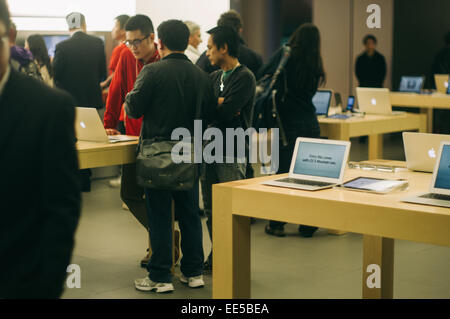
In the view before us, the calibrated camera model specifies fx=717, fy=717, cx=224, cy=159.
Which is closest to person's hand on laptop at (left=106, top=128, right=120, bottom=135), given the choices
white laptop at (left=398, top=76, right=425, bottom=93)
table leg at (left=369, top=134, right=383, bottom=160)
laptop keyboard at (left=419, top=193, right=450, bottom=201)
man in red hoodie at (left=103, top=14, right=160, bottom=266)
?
man in red hoodie at (left=103, top=14, right=160, bottom=266)

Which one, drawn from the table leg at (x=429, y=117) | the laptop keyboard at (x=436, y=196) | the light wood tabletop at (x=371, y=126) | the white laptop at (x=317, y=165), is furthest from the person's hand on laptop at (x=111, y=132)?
the table leg at (x=429, y=117)

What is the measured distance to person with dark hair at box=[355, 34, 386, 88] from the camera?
1061cm

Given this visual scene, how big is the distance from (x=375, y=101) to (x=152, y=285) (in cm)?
335

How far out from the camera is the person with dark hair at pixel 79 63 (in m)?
6.84

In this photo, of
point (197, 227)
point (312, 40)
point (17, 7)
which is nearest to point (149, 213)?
point (197, 227)

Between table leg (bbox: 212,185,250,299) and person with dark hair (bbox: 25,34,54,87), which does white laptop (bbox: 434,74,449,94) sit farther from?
table leg (bbox: 212,185,250,299)

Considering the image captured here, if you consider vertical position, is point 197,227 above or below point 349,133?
below

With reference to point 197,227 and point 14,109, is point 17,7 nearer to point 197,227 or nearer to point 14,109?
point 197,227

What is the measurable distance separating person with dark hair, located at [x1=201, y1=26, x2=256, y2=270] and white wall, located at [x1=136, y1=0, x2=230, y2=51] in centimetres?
341

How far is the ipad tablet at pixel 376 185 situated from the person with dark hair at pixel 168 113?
1.06 meters

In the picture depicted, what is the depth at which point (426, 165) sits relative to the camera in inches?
146

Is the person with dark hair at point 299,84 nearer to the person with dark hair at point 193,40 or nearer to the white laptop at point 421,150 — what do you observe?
the person with dark hair at point 193,40

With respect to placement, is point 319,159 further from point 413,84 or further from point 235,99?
point 413,84
